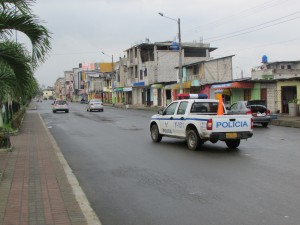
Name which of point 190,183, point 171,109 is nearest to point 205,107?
point 171,109

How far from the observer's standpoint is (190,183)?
27.7 feet

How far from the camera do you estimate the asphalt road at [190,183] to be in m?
6.15

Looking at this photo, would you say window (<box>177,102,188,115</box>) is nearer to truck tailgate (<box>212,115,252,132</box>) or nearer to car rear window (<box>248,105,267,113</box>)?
truck tailgate (<box>212,115,252,132</box>)

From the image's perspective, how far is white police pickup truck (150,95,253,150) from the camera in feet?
43.1

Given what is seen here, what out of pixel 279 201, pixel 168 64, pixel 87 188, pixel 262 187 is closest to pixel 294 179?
pixel 262 187

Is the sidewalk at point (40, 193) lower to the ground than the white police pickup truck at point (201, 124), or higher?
lower

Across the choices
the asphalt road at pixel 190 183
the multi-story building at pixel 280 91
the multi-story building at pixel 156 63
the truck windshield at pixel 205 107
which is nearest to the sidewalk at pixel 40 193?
the asphalt road at pixel 190 183

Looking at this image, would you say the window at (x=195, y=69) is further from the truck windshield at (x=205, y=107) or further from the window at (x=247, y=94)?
the truck windshield at (x=205, y=107)

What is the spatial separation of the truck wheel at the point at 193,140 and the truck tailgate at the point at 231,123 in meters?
0.72

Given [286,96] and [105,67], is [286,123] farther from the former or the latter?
[105,67]

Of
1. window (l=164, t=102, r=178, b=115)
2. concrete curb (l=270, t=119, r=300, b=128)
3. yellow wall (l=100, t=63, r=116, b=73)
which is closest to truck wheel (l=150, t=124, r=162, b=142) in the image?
window (l=164, t=102, r=178, b=115)

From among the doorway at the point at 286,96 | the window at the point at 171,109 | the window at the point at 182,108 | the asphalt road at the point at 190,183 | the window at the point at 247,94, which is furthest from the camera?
the window at the point at 247,94

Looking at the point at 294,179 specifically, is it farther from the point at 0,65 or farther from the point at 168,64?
the point at 168,64

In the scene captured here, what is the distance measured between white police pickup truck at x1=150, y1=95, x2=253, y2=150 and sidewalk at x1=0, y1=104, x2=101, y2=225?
4406 mm
